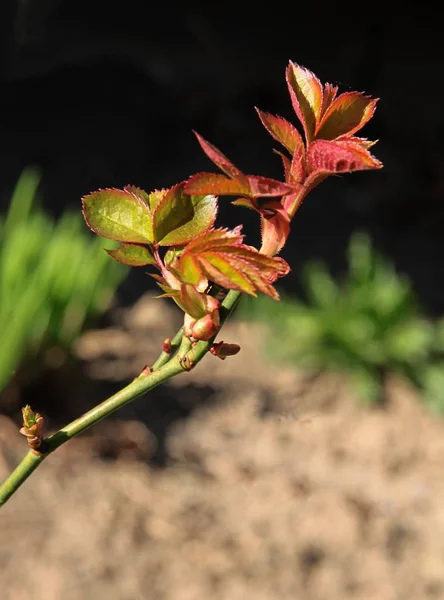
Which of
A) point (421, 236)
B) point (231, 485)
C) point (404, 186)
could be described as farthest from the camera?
point (404, 186)

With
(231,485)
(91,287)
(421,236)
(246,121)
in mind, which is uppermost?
(91,287)

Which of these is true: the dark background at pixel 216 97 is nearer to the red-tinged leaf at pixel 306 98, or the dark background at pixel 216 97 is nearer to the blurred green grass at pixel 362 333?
the blurred green grass at pixel 362 333

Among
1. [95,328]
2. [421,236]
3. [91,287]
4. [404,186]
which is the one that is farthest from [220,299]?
[404,186]

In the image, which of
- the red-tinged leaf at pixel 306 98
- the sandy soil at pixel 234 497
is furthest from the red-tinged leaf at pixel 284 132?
the sandy soil at pixel 234 497

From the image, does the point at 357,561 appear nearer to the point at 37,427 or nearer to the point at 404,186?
the point at 37,427

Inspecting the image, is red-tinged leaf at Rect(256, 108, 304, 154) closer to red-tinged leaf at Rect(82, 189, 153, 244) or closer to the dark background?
red-tinged leaf at Rect(82, 189, 153, 244)
